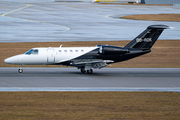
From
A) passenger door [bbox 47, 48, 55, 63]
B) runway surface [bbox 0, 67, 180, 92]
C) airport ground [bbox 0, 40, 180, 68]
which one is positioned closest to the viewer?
runway surface [bbox 0, 67, 180, 92]

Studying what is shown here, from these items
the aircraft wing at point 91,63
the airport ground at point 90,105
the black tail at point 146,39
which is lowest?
the airport ground at point 90,105

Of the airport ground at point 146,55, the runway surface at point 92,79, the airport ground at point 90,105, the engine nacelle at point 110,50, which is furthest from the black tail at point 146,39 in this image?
the airport ground at point 90,105

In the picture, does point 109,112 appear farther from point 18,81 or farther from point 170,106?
point 18,81

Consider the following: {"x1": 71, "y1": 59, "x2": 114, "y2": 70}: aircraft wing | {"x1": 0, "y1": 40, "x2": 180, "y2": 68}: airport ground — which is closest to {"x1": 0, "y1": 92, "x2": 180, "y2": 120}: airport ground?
{"x1": 71, "y1": 59, "x2": 114, "y2": 70}: aircraft wing

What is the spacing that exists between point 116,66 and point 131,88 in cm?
1470

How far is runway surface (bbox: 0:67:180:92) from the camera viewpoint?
28.5 m

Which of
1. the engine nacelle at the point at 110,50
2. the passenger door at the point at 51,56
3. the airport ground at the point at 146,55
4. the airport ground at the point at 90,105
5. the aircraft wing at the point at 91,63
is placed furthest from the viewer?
the airport ground at the point at 146,55

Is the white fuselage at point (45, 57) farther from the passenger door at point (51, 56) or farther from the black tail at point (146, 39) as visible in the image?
the black tail at point (146, 39)

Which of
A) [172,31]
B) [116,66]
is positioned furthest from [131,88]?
[172,31]

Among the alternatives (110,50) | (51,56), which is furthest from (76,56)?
(110,50)

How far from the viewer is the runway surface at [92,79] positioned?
28.5 m

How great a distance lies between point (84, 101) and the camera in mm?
22875

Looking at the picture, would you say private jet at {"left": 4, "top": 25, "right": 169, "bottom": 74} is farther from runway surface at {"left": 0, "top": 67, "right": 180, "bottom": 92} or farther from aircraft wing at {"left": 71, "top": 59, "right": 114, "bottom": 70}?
runway surface at {"left": 0, "top": 67, "right": 180, "bottom": 92}

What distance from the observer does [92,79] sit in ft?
109
